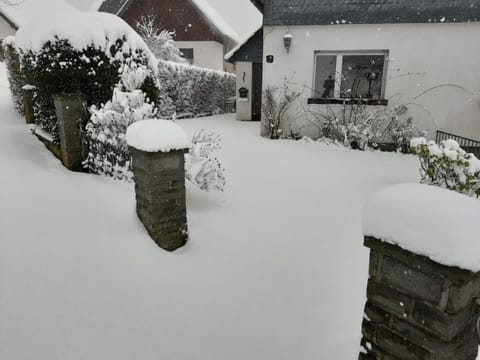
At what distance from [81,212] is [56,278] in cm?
103

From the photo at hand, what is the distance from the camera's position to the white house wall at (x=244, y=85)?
45.1 feet

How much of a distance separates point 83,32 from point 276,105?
18.2 feet

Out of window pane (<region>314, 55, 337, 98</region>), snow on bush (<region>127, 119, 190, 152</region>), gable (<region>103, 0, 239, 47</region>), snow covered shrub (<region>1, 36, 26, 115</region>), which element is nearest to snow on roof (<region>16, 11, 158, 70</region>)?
snow covered shrub (<region>1, 36, 26, 115</region>)

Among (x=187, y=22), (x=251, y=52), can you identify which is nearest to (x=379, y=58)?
(x=251, y=52)

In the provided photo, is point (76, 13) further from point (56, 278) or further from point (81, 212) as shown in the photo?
point (56, 278)

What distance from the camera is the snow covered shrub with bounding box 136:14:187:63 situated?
17.8m

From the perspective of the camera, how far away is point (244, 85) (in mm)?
13875

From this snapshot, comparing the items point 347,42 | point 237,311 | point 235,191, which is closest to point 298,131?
point 347,42

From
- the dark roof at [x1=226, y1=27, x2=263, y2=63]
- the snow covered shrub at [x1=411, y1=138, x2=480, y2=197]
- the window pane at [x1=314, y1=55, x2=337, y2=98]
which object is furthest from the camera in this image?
the dark roof at [x1=226, y1=27, x2=263, y2=63]

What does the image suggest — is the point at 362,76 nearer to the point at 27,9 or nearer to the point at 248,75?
the point at 248,75

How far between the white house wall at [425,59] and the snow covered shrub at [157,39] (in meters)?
10.4

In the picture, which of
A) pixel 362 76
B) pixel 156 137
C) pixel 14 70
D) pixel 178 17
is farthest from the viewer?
pixel 178 17

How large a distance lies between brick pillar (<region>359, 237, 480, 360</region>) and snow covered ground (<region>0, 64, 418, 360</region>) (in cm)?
93

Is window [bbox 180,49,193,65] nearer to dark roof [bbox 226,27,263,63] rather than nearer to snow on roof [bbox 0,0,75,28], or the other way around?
dark roof [bbox 226,27,263,63]
